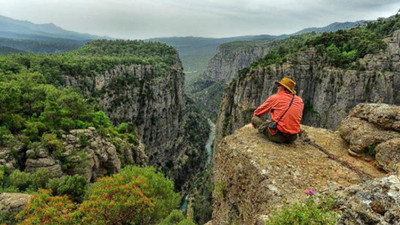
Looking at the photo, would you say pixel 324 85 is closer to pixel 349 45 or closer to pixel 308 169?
pixel 349 45

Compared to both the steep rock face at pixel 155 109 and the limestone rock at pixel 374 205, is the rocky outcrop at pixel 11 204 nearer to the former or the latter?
the limestone rock at pixel 374 205

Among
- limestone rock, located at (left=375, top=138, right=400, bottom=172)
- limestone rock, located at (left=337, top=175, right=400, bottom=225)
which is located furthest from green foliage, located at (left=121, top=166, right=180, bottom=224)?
limestone rock, located at (left=337, top=175, right=400, bottom=225)

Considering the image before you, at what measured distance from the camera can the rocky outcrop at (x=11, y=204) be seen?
40.0 feet

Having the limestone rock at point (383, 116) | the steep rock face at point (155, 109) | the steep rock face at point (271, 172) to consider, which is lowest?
the steep rock face at point (155, 109)

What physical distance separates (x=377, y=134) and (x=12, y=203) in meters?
17.2

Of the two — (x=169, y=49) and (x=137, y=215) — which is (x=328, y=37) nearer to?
(x=137, y=215)

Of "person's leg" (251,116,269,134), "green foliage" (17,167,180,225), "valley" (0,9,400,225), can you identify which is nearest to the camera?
"valley" (0,9,400,225)

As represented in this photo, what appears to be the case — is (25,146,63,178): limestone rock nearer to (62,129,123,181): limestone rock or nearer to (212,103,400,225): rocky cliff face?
(62,129,123,181): limestone rock

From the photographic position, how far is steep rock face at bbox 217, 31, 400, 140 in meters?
48.4

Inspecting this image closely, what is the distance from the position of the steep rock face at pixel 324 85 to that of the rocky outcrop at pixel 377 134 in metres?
46.8

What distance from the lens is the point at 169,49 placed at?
428 feet

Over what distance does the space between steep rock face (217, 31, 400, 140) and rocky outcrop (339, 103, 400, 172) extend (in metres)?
46.8

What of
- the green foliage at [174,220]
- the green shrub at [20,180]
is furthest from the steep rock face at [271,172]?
the green shrub at [20,180]

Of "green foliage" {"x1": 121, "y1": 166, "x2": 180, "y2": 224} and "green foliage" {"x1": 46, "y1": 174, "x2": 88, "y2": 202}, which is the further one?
"green foliage" {"x1": 46, "y1": 174, "x2": 88, "y2": 202}
